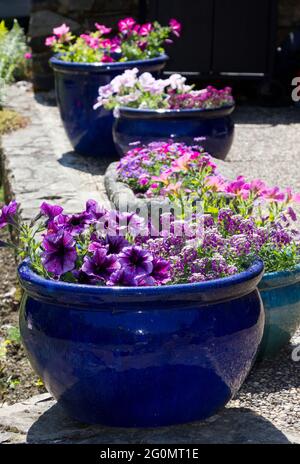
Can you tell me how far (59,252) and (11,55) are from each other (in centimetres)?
730

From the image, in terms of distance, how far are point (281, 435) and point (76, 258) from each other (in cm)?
86

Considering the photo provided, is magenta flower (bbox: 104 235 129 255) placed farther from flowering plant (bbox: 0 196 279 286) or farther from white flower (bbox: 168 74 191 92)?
white flower (bbox: 168 74 191 92)

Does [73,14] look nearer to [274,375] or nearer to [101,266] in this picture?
[274,375]

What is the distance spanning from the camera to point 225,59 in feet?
30.6

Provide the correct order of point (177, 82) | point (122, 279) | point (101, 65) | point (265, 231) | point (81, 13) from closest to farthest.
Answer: point (122, 279) → point (265, 231) → point (177, 82) → point (101, 65) → point (81, 13)

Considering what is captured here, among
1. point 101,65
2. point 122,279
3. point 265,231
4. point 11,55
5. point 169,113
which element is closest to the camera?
point 122,279

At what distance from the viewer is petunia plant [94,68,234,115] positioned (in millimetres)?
6352

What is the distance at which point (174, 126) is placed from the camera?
6.20m

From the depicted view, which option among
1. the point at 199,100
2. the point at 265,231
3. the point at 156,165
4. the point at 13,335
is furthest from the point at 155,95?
the point at 265,231

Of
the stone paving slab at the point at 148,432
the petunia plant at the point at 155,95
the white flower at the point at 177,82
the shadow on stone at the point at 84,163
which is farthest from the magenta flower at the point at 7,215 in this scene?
the shadow on stone at the point at 84,163

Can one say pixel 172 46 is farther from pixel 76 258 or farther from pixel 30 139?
pixel 76 258

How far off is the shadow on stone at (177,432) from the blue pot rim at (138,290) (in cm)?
44

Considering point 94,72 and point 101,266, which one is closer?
point 101,266

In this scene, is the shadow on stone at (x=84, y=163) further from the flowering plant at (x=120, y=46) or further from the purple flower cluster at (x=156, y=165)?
the purple flower cluster at (x=156, y=165)
